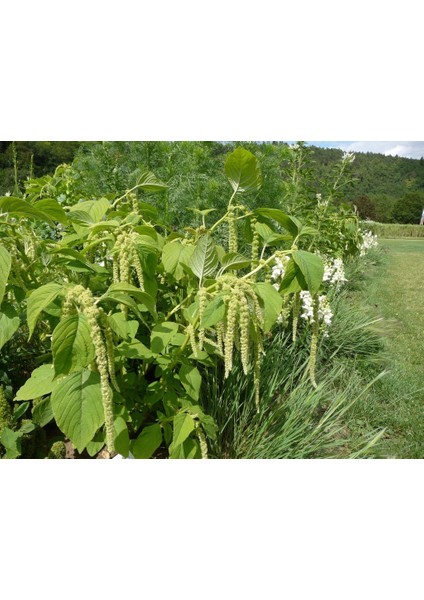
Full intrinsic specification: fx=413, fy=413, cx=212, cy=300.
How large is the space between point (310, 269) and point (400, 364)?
291 centimetres

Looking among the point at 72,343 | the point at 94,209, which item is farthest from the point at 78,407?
the point at 94,209

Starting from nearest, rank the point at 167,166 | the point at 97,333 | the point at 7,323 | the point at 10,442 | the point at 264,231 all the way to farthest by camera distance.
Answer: the point at 97,333 < the point at 7,323 < the point at 264,231 < the point at 10,442 < the point at 167,166

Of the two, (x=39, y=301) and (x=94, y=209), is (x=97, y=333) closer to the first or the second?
(x=39, y=301)

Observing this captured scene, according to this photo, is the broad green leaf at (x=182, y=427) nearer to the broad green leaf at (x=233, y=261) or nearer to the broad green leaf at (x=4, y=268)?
the broad green leaf at (x=233, y=261)

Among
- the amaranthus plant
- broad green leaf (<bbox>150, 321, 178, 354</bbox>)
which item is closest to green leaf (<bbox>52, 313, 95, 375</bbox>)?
the amaranthus plant

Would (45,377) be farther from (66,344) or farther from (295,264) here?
(295,264)

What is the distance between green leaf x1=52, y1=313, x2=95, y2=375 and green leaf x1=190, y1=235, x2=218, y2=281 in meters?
0.43

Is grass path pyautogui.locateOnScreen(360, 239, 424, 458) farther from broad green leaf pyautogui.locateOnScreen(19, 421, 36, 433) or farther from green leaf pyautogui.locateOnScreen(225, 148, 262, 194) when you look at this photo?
broad green leaf pyautogui.locateOnScreen(19, 421, 36, 433)

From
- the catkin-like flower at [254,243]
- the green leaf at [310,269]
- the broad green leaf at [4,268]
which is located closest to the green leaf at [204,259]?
the catkin-like flower at [254,243]

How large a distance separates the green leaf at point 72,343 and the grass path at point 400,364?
191 centimetres

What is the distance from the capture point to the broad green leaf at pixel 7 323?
3.87ft

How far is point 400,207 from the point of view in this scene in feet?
31.1

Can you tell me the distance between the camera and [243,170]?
139 cm

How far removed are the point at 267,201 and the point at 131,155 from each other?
1.42 metres
